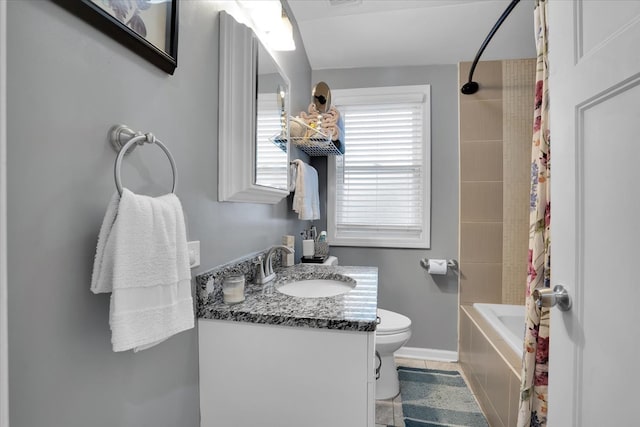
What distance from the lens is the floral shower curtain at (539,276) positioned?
40.5 inches

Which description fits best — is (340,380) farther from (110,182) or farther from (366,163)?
(366,163)

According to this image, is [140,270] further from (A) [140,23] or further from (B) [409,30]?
(B) [409,30]

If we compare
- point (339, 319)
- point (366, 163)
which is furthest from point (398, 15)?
point (339, 319)

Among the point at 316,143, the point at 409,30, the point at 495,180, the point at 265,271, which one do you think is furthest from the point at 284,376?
the point at 409,30

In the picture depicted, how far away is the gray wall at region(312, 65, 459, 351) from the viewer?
238 cm

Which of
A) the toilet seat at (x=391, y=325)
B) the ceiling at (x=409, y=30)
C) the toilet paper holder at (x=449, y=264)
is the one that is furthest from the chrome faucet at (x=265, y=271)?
the ceiling at (x=409, y=30)

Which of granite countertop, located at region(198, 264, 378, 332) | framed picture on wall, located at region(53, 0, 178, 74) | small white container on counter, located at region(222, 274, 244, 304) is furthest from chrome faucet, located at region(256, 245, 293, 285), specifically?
framed picture on wall, located at region(53, 0, 178, 74)

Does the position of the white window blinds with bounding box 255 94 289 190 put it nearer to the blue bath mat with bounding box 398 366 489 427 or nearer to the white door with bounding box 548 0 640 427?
the white door with bounding box 548 0 640 427

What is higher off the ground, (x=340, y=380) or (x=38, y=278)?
(x=38, y=278)

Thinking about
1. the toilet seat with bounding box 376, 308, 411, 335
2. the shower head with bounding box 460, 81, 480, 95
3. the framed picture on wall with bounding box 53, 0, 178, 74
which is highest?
the shower head with bounding box 460, 81, 480, 95

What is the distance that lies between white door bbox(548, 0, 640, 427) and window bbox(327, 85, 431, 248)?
163cm

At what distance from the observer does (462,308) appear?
7.56ft

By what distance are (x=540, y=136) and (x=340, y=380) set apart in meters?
1.13

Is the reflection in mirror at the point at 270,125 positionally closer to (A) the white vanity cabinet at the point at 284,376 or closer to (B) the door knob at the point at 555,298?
(A) the white vanity cabinet at the point at 284,376
